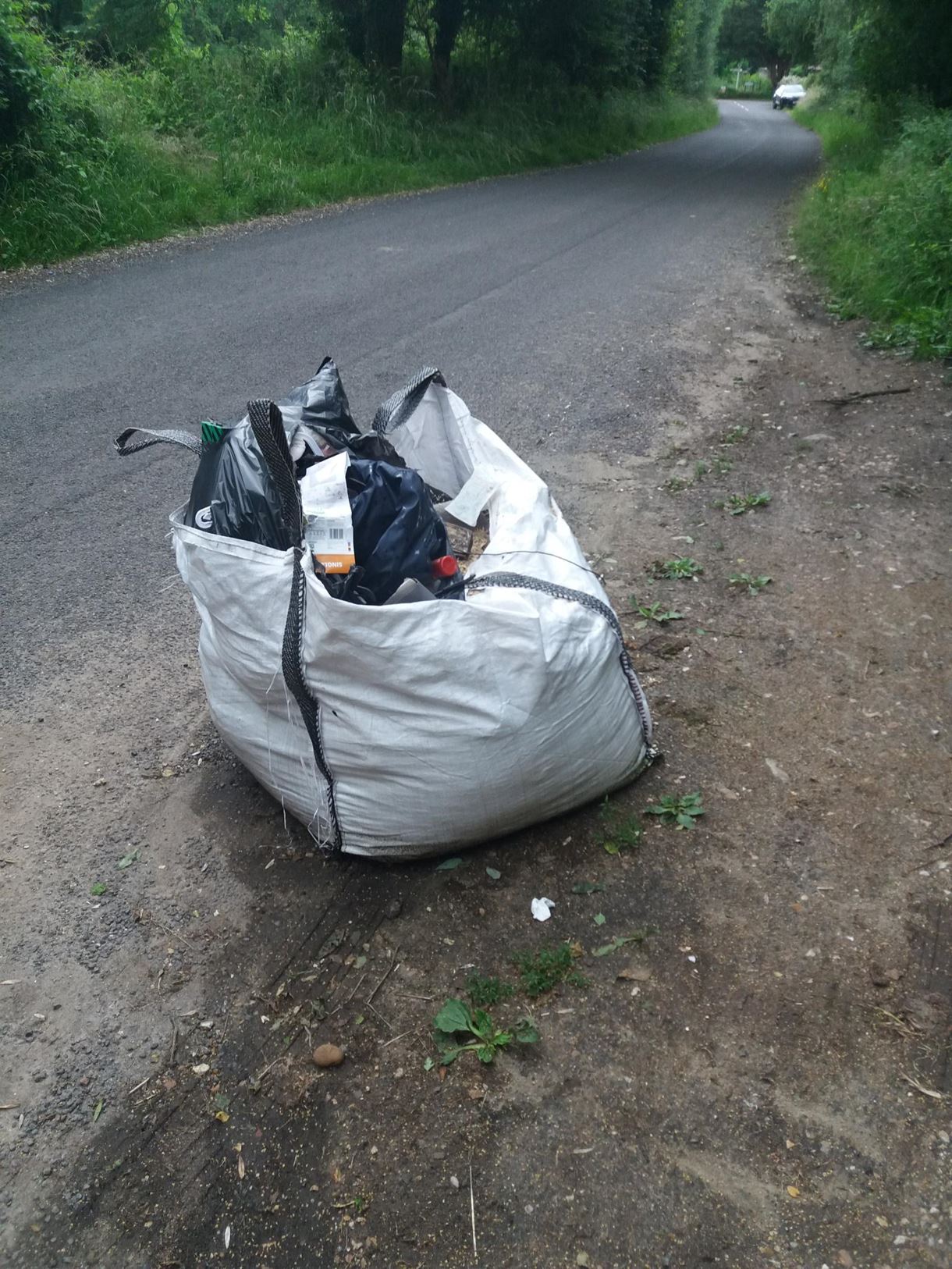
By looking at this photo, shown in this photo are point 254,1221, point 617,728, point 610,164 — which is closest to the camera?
point 254,1221

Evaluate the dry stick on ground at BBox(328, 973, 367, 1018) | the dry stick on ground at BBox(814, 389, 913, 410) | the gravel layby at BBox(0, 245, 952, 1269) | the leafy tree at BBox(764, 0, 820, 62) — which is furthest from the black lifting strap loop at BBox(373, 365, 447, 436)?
the leafy tree at BBox(764, 0, 820, 62)

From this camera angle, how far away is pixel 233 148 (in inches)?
473

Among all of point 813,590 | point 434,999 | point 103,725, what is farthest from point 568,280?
point 434,999

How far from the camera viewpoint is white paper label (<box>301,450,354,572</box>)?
7.83 ft

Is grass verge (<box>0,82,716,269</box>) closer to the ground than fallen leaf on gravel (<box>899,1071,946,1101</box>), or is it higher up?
higher up

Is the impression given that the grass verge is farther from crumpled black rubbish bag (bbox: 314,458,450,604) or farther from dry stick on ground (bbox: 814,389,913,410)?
crumpled black rubbish bag (bbox: 314,458,450,604)

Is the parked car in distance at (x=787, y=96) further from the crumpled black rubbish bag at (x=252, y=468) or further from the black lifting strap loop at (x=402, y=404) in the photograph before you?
the crumpled black rubbish bag at (x=252, y=468)

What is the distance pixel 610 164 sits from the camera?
18641 mm

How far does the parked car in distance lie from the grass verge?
32406 millimetres

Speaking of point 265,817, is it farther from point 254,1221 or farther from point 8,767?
point 254,1221

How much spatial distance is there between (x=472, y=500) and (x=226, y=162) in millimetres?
10203

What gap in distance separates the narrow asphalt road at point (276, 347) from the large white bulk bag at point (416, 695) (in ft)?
3.87

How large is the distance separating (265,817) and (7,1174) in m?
1.00

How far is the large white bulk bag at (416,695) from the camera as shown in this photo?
2.18 m
